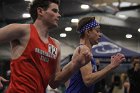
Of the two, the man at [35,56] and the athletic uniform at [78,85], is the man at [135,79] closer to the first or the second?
the athletic uniform at [78,85]

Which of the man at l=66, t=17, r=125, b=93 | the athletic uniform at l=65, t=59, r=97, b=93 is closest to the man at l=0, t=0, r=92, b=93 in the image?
the man at l=66, t=17, r=125, b=93

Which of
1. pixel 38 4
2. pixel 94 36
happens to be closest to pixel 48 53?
pixel 38 4

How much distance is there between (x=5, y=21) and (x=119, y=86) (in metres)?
10.9

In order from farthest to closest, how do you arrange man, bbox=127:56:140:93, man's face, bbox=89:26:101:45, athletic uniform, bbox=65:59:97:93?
1. man, bbox=127:56:140:93
2. man's face, bbox=89:26:101:45
3. athletic uniform, bbox=65:59:97:93

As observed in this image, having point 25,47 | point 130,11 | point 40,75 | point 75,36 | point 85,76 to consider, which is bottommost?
point 75,36

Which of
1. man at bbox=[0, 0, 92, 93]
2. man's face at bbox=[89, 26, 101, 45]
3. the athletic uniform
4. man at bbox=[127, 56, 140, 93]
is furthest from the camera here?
man at bbox=[127, 56, 140, 93]

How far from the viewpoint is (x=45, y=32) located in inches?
132

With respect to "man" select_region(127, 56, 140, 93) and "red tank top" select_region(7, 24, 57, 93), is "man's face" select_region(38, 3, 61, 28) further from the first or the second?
"man" select_region(127, 56, 140, 93)

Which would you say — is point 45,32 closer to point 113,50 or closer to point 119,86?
point 119,86

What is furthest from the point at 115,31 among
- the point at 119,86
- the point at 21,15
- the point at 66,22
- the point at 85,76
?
the point at 85,76

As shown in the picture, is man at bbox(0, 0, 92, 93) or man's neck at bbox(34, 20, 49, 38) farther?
man's neck at bbox(34, 20, 49, 38)

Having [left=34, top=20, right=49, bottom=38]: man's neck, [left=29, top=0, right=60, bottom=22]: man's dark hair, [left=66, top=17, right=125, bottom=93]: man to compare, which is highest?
[left=29, top=0, right=60, bottom=22]: man's dark hair

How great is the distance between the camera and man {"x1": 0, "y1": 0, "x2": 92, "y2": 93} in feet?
10.1

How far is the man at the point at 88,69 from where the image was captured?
387 cm
